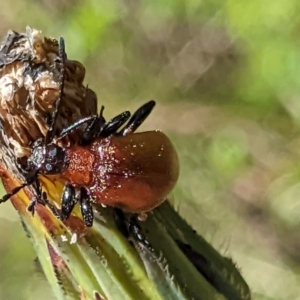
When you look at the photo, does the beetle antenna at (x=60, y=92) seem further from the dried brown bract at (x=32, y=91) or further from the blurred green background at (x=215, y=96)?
the blurred green background at (x=215, y=96)

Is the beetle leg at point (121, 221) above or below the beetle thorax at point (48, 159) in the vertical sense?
below

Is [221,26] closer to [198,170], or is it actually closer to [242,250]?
[198,170]

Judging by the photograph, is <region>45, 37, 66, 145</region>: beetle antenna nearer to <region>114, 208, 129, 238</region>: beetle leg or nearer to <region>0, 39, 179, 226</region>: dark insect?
<region>0, 39, 179, 226</region>: dark insect

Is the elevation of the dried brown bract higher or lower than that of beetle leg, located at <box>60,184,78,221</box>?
higher

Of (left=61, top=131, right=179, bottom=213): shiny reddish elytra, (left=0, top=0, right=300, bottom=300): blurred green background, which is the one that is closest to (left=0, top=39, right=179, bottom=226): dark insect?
(left=61, top=131, right=179, bottom=213): shiny reddish elytra

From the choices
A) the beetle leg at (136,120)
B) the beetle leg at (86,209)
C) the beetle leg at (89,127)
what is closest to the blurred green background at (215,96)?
the beetle leg at (136,120)

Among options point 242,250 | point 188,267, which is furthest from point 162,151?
point 242,250

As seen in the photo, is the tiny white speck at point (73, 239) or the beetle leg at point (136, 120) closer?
the tiny white speck at point (73, 239)
